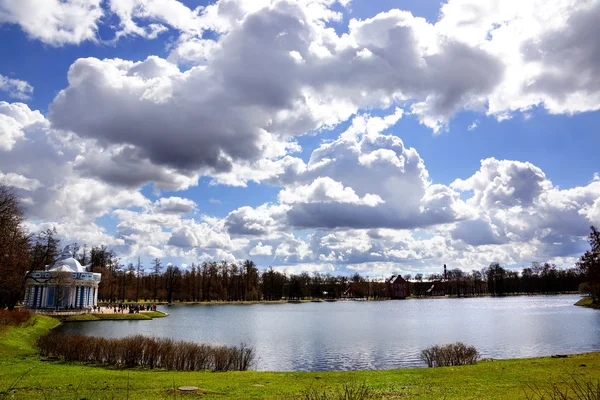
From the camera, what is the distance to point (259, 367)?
1259 inches

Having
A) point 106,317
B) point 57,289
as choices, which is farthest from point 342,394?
point 57,289

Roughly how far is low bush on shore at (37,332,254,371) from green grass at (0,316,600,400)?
1966mm

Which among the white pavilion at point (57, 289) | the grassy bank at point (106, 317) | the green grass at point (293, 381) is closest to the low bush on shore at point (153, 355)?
the green grass at point (293, 381)

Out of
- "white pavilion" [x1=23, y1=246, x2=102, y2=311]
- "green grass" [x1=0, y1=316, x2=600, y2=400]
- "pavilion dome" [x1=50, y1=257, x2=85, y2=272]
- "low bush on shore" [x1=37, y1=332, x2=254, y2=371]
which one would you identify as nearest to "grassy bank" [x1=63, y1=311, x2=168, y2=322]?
"white pavilion" [x1=23, y1=246, x2=102, y2=311]

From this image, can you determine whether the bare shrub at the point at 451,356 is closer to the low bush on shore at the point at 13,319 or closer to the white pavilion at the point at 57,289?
the low bush on shore at the point at 13,319

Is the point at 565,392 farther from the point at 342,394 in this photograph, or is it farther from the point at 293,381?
the point at 293,381

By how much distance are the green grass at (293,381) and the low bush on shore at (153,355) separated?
197cm

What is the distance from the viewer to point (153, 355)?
29109 millimetres

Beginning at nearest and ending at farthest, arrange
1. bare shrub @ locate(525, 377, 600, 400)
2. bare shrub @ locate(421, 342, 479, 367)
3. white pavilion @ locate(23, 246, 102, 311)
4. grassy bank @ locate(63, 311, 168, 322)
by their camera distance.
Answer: bare shrub @ locate(525, 377, 600, 400)
bare shrub @ locate(421, 342, 479, 367)
grassy bank @ locate(63, 311, 168, 322)
white pavilion @ locate(23, 246, 102, 311)

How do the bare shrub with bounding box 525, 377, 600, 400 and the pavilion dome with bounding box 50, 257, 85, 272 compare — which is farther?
the pavilion dome with bounding box 50, 257, 85, 272

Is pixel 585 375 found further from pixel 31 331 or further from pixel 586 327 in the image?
pixel 31 331

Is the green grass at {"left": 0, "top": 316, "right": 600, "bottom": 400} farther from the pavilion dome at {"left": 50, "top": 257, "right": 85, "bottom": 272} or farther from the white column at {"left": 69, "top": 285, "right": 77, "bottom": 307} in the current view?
the pavilion dome at {"left": 50, "top": 257, "right": 85, "bottom": 272}

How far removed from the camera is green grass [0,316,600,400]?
57.0ft

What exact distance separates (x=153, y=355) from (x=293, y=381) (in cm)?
1139
